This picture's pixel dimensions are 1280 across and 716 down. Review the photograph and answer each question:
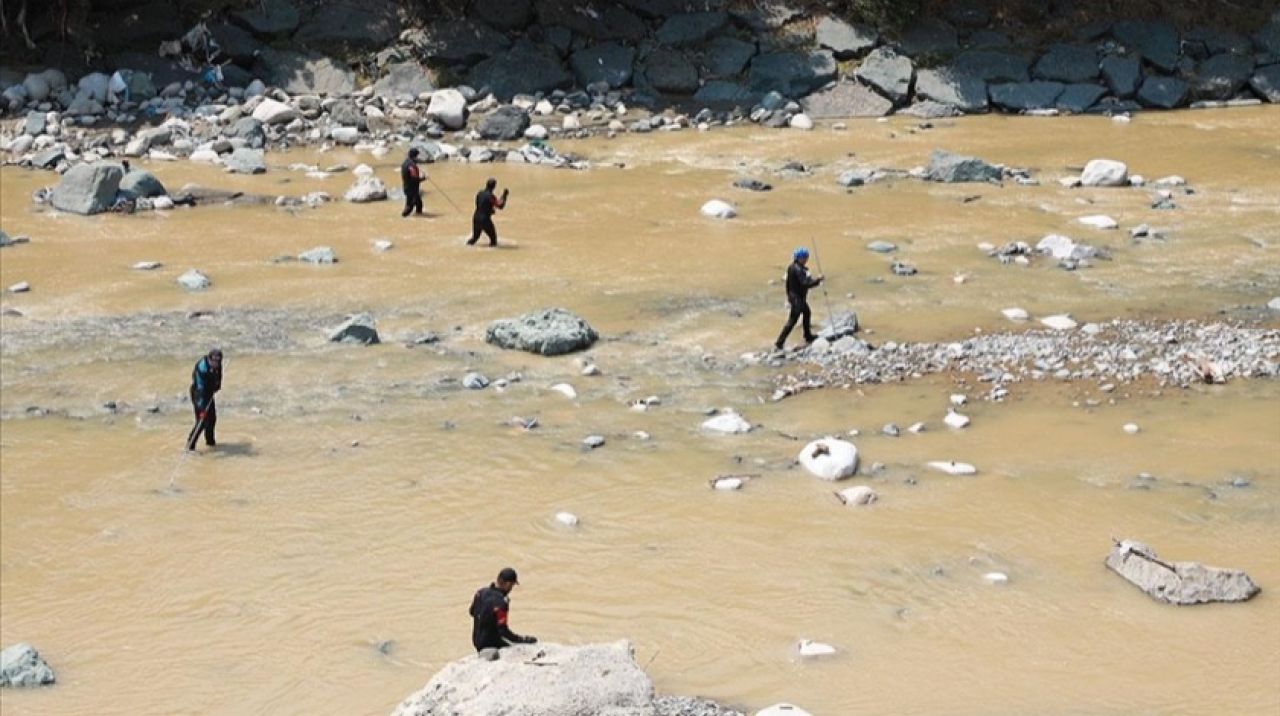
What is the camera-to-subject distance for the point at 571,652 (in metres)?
8.11

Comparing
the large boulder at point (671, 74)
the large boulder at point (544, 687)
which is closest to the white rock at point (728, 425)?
the large boulder at point (544, 687)

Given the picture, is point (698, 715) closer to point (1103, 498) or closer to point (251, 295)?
point (1103, 498)

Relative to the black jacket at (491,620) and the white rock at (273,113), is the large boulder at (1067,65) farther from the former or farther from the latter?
the black jacket at (491,620)

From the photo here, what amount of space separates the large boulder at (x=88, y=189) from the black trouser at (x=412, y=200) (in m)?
5.13

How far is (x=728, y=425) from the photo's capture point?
47.9 ft

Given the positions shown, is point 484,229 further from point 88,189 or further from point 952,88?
point 952,88

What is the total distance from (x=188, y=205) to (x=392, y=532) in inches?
587

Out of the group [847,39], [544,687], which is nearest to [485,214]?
[544,687]

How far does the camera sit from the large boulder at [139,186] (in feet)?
84.5

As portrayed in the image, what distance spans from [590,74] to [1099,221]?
16.0m

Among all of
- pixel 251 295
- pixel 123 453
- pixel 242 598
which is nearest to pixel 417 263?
pixel 251 295

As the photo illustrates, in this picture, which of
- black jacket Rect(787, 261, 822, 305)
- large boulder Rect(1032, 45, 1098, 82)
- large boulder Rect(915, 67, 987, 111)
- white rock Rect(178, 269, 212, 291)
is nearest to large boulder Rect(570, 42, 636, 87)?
large boulder Rect(915, 67, 987, 111)

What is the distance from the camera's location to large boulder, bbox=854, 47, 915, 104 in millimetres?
34031

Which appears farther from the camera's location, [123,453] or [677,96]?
[677,96]
